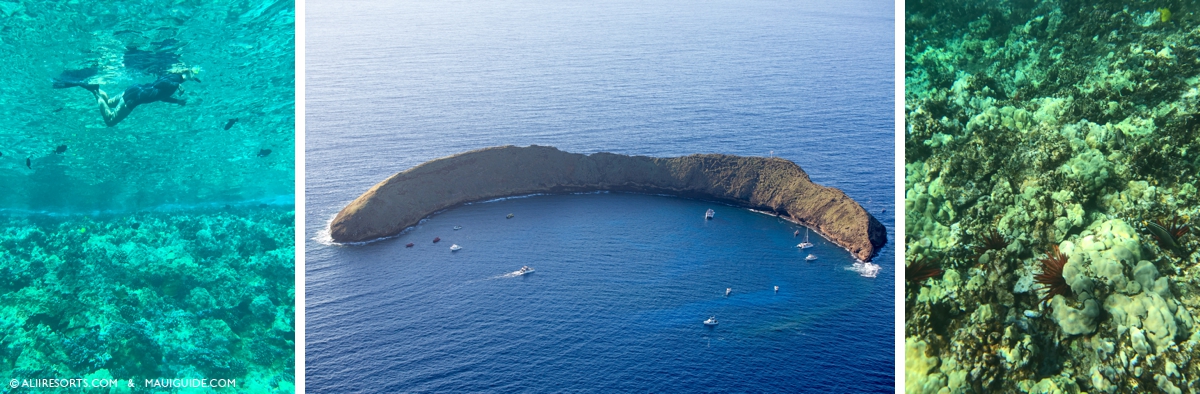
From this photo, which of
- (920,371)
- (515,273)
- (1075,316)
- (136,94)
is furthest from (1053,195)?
(136,94)

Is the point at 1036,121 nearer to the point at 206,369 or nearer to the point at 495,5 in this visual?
the point at 495,5

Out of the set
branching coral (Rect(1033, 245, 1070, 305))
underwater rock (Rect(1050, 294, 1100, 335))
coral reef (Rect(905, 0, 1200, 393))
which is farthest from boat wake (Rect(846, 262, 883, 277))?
underwater rock (Rect(1050, 294, 1100, 335))

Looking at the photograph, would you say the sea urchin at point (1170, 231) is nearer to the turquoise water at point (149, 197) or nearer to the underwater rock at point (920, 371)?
the underwater rock at point (920, 371)

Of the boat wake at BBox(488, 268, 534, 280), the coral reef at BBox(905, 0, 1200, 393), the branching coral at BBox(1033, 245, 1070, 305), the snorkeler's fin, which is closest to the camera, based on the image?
the coral reef at BBox(905, 0, 1200, 393)

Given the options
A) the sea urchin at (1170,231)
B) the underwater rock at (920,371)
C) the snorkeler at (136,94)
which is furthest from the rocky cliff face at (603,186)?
the sea urchin at (1170,231)

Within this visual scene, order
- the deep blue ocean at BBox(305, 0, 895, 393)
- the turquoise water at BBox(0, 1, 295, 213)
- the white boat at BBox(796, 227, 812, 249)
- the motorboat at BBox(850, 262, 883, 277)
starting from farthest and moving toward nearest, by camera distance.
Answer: the white boat at BBox(796, 227, 812, 249) → the motorboat at BBox(850, 262, 883, 277) → the deep blue ocean at BBox(305, 0, 895, 393) → the turquoise water at BBox(0, 1, 295, 213)

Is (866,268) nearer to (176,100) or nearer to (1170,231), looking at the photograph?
(1170,231)

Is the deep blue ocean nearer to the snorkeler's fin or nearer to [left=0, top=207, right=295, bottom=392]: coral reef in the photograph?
[left=0, top=207, right=295, bottom=392]: coral reef
